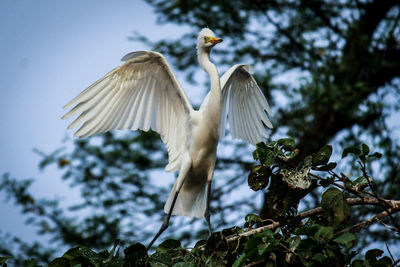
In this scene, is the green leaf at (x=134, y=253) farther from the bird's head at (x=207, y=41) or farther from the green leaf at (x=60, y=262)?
the bird's head at (x=207, y=41)

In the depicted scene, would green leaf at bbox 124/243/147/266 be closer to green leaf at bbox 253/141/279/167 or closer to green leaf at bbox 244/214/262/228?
green leaf at bbox 244/214/262/228

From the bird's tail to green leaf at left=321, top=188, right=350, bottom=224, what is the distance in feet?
4.28

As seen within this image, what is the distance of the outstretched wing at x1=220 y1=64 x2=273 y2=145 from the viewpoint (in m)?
3.22

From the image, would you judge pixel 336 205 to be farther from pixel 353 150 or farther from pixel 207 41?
pixel 207 41

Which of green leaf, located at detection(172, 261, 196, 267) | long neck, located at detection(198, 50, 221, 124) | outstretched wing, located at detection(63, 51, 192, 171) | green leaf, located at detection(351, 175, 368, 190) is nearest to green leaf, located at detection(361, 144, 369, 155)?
green leaf, located at detection(351, 175, 368, 190)

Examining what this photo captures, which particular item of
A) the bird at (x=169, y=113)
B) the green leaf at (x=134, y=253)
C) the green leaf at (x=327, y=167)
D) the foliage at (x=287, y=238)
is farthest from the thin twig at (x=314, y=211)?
the bird at (x=169, y=113)

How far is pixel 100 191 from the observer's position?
5082 mm

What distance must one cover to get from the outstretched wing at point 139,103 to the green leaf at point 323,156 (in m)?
1.17

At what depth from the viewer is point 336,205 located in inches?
64.0

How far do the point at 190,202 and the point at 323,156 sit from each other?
1303 mm

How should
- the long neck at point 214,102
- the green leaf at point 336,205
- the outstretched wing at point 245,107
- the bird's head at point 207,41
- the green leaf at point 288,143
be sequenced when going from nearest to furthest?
the green leaf at point 336,205 → the green leaf at point 288,143 → the long neck at point 214,102 → the bird's head at point 207,41 → the outstretched wing at point 245,107

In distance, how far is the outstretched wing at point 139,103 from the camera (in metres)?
2.68

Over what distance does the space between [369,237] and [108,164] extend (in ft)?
9.59

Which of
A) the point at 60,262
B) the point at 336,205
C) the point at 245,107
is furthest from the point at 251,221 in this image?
the point at 245,107
